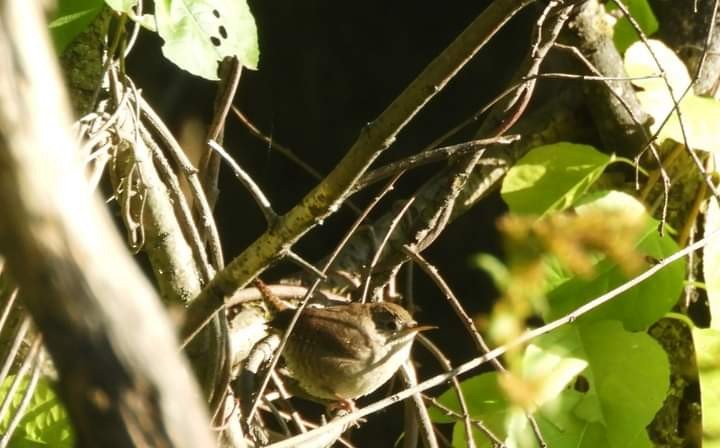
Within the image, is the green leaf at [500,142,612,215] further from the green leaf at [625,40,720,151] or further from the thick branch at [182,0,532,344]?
the thick branch at [182,0,532,344]

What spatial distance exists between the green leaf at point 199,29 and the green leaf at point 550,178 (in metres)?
0.93

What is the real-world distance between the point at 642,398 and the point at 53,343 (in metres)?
1.58

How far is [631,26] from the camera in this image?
7.62 feet

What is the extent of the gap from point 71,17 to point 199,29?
8.2 inches

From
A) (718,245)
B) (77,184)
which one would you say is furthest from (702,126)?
(77,184)

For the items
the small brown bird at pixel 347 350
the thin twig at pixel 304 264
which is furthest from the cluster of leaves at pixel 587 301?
the thin twig at pixel 304 264

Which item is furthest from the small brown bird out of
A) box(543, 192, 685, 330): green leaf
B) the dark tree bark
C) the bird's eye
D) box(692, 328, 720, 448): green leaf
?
the dark tree bark

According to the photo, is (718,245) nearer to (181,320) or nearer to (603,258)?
(603,258)

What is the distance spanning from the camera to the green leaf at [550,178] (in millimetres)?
2178

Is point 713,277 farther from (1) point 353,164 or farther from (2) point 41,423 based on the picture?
(2) point 41,423

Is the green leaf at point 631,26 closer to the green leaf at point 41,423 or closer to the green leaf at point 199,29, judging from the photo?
the green leaf at point 199,29

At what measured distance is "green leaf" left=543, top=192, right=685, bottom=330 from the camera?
2043mm

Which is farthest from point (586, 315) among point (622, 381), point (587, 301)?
point (622, 381)

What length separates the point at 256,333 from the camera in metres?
2.24
